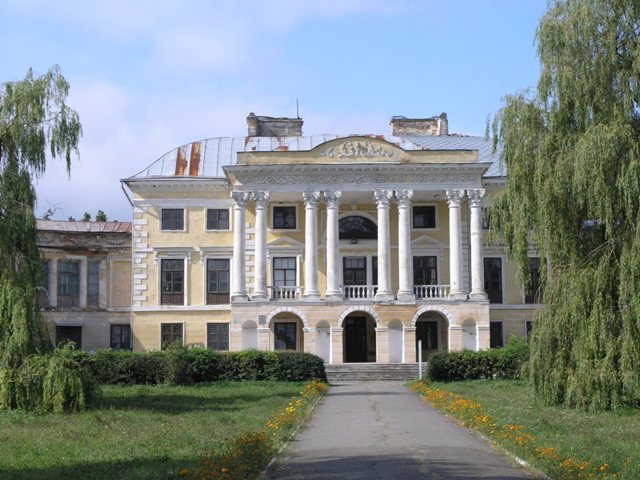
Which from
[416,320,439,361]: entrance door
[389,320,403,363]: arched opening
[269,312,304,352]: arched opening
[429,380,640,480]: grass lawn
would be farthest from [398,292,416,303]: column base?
[429,380,640,480]: grass lawn

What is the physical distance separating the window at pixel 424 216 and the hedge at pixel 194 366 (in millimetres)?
12388

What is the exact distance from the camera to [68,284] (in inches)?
1784

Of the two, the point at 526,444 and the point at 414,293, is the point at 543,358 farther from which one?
the point at 414,293

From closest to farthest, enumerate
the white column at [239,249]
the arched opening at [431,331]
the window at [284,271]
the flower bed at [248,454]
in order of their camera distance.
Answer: the flower bed at [248,454] → the white column at [239,249] → the arched opening at [431,331] → the window at [284,271]

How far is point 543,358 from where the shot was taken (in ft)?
72.7

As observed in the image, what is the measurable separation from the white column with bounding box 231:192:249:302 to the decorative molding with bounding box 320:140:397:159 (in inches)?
168

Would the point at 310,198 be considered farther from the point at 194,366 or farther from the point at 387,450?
the point at 387,450

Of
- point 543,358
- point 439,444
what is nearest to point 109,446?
point 439,444

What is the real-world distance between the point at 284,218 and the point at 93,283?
9913 mm

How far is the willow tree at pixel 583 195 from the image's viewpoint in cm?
2069

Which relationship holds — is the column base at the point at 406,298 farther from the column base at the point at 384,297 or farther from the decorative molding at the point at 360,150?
the decorative molding at the point at 360,150

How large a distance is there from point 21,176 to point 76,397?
18.0 feet

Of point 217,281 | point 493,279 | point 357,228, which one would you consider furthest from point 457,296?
point 217,281

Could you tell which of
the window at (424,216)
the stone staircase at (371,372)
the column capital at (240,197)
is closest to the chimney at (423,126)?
the window at (424,216)
